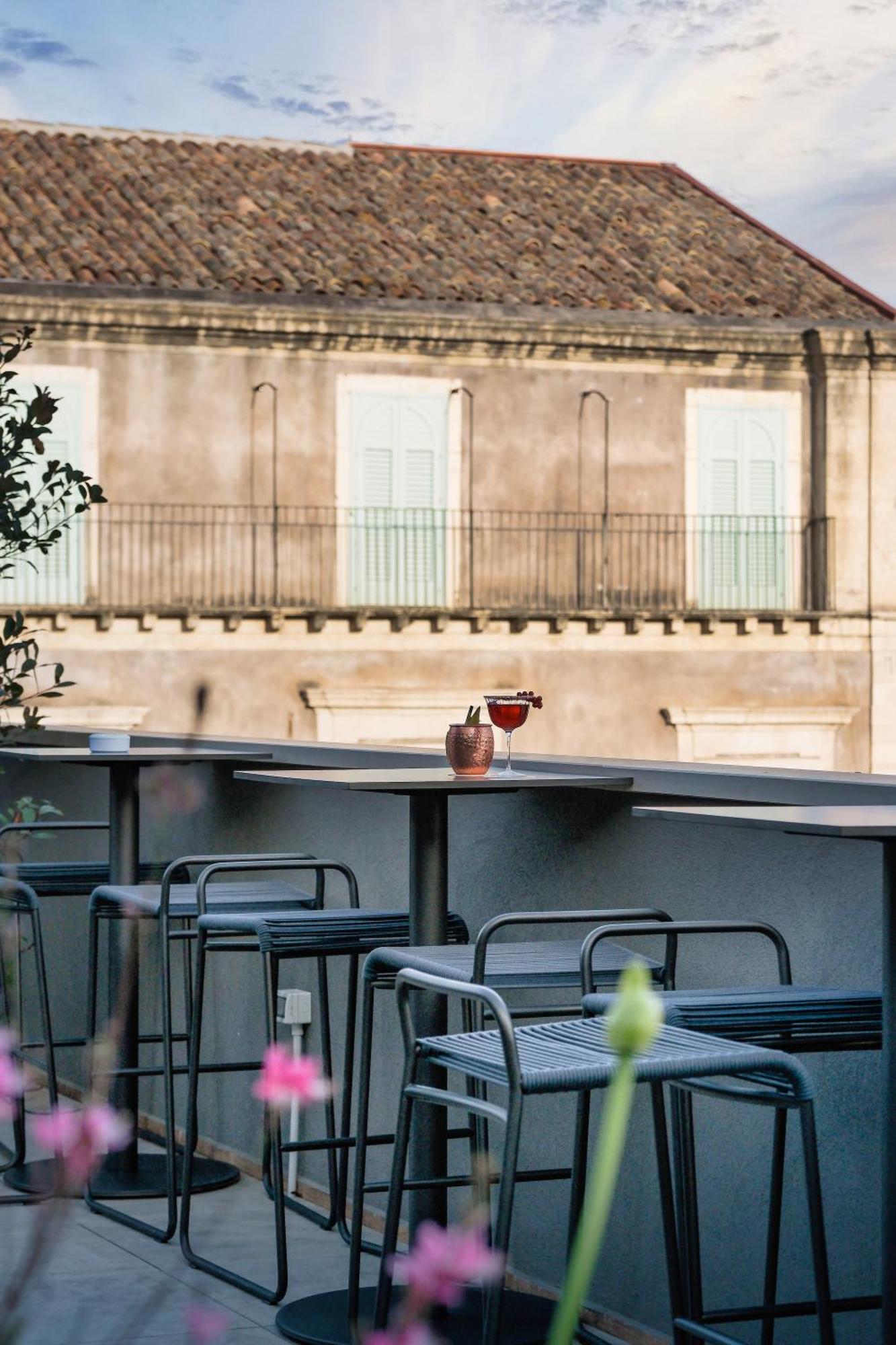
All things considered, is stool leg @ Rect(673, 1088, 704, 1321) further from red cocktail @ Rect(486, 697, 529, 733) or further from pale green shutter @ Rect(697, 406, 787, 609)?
pale green shutter @ Rect(697, 406, 787, 609)

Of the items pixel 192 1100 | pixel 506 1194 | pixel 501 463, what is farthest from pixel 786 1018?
pixel 501 463

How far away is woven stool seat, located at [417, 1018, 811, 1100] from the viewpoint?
87.1 inches

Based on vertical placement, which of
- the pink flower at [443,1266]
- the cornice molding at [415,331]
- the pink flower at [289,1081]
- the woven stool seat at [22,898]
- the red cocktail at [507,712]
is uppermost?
the cornice molding at [415,331]

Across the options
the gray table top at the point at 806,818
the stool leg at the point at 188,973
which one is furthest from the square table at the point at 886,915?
the stool leg at the point at 188,973

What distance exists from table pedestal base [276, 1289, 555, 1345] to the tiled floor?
0.05 meters

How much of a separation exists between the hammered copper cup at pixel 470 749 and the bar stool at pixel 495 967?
0.32 meters

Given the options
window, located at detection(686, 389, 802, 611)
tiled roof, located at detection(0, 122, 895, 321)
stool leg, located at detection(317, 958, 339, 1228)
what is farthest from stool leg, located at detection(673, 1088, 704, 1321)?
window, located at detection(686, 389, 802, 611)

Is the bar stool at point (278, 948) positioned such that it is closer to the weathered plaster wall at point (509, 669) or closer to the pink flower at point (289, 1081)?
the pink flower at point (289, 1081)

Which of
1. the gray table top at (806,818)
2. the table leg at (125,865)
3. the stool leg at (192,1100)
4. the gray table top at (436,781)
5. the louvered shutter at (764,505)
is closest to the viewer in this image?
the gray table top at (806,818)

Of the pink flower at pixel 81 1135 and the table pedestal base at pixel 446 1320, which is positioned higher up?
the pink flower at pixel 81 1135

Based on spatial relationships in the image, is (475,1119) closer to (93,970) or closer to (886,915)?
(886,915)

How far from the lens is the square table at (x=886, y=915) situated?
7.29 feet

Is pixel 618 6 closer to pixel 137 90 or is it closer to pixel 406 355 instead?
pixel 137 90

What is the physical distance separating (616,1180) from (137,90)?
24.8 m
